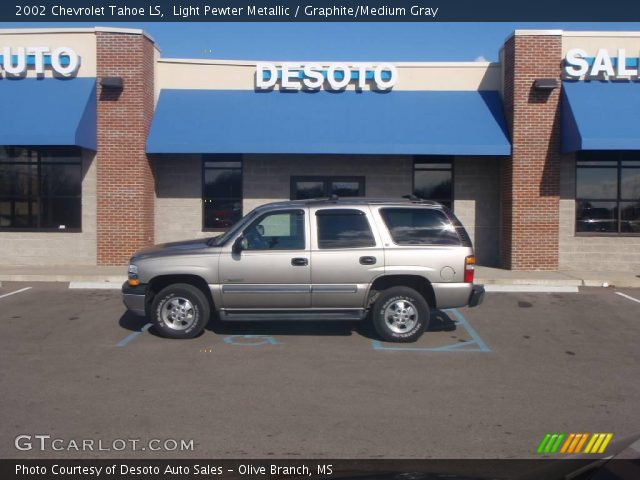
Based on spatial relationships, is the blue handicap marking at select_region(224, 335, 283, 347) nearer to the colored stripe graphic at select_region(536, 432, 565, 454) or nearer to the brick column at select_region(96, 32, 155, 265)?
the colored stripe graphic at select_region(536, 432, 565, 454)

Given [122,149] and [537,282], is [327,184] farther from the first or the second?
[537,282]

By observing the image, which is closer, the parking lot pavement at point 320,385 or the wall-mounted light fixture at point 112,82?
the parking lot pavement at point 320,385

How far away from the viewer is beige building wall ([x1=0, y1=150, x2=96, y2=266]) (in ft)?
54.7

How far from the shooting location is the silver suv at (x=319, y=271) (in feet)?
30.0

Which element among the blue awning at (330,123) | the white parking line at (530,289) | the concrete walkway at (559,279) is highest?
the blue awning at (330,123)

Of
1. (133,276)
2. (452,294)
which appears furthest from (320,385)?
(133,276)

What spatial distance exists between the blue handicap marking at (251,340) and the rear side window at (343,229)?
1.49 metres

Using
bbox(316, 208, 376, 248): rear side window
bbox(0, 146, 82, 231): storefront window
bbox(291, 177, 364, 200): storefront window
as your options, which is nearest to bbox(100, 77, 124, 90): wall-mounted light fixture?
bbox(0, 146, 82, 231): storefront window

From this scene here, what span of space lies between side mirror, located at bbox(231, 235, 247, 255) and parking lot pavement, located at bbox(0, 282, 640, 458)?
1267 millimetres

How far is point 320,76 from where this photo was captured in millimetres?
16688

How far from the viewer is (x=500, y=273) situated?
15531 millimetres

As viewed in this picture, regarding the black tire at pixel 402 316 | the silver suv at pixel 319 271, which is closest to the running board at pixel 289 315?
the silver suv at pixel 319 271

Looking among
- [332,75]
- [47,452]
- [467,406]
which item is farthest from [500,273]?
[47,452]

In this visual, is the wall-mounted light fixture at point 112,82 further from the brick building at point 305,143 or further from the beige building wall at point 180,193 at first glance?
the beige building wall at point 180,193
